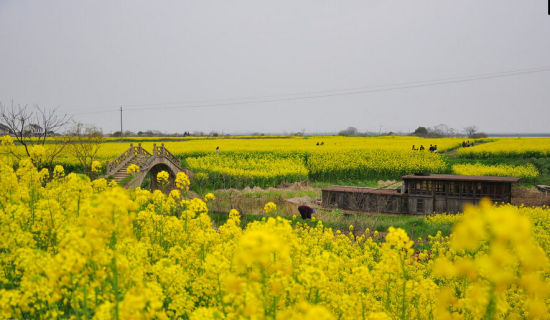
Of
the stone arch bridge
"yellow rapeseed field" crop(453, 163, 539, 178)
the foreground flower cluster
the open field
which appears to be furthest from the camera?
"yellow rapeseed field" crop(453, 163, 539, 178)

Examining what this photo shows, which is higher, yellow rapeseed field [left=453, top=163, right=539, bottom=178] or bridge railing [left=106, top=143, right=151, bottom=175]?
bridge railing [left=106, top=143, right=151, bottom=175]

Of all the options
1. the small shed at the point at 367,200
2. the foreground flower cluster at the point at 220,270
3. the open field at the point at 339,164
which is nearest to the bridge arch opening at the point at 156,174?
the open field at the point at 339,164

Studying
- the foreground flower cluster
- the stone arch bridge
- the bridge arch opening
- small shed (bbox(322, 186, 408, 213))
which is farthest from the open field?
the foreground flower cluster

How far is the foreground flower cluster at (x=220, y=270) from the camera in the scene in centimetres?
255

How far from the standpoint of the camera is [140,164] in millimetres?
26328

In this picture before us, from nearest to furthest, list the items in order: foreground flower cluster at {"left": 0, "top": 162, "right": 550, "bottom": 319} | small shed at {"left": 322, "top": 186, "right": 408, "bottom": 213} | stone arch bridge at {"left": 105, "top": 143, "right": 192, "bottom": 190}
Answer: foreground flower cluster at {"left": 0, "top": 162, "right": 550, "bottom": 319}, small shed at {"left": 322, "top": 186, "right": 408, "bottom": 213}, stone arch bridge at {"left": 105, "top": 143, "right": 192, "bottom": 190}

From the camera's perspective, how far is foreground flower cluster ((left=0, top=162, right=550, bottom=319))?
2.55m

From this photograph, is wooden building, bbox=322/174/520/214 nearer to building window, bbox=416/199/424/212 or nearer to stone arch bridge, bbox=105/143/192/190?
building window, bbox=416/199/424/212

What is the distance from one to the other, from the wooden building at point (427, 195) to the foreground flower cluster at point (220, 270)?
53.4 ft

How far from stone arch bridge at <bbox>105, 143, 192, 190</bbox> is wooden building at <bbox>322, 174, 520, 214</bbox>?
35.6ft

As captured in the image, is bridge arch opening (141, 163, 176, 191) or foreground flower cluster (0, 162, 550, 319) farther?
Answer: bridge arch opening (141, 163, 176, 191)

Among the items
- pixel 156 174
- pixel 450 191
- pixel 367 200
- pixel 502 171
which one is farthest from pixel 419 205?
pixel 156 174

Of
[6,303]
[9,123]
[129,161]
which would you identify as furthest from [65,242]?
[9,123]

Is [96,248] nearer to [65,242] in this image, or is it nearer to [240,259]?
[65,242]
